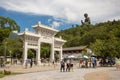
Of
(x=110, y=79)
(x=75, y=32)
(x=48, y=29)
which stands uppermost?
(x=75, y=32)

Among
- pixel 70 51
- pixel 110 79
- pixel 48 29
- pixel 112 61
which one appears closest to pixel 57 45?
pixel 48 29

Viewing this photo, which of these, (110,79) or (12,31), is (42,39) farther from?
(110,79)

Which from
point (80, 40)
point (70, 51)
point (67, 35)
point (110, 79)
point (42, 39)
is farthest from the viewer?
point (67, 35)

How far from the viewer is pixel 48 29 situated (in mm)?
52000

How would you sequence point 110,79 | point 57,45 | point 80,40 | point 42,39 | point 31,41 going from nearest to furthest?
point 110,79 < point 31,41 < point 42,39 < point 57,45 < point 80,40

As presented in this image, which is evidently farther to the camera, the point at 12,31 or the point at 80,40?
the point at 80,40

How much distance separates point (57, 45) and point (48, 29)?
20.8 ft

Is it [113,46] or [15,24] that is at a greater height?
[15,24]

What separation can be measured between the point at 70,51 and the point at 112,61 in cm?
3936

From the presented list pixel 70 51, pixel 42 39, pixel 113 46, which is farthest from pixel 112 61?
pixel 70 51

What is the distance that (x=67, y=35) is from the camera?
4643 inches

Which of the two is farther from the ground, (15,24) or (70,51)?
(15,24)

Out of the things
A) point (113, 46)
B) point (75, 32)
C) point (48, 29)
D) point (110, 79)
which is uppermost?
point (75, 32)

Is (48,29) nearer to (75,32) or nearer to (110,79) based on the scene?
(110,79)
